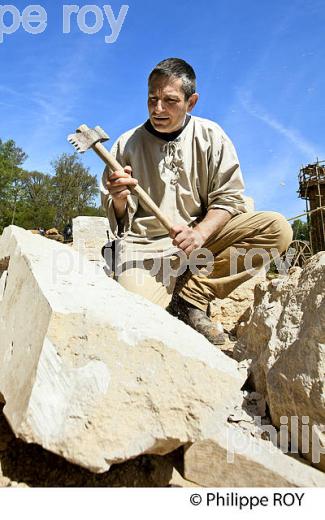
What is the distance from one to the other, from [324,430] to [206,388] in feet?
1.56

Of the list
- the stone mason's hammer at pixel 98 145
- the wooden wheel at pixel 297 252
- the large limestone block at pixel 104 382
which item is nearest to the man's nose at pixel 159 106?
the stone mason's hammer at pixel 98 145

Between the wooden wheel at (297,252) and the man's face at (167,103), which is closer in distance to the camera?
the man's face at (167,103)

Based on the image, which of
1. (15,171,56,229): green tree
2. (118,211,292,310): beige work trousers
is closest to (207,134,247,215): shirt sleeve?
(118,211,292,310): beige work trousers

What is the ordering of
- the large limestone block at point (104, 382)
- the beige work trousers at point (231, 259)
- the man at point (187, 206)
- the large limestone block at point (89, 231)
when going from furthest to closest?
1. the large limestone block at point (89, 231)
2. the beige work trousers at point (231, 259)
3. the man at point (187, 206)
4. the large limestone block at point (104, 382)

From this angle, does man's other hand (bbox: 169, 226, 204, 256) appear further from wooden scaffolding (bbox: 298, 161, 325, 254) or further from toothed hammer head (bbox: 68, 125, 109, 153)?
wooden scaffolding (bbox: 298, 161, 325, 254)

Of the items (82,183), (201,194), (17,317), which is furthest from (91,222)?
(82,183)

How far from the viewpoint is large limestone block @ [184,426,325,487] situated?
1.62 meters

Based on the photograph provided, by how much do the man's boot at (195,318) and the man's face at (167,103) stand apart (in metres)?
1.31

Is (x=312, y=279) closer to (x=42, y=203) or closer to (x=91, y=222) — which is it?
(x=91, y=222)

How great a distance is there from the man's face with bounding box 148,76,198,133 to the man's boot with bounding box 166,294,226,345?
4.29 ft

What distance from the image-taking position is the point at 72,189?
3203 centimetres

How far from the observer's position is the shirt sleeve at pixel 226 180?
10.8 ft

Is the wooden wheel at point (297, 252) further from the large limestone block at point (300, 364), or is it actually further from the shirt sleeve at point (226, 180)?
the large limestone block at point (300, 364)

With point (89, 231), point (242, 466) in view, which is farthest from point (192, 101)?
point (89, 231)
